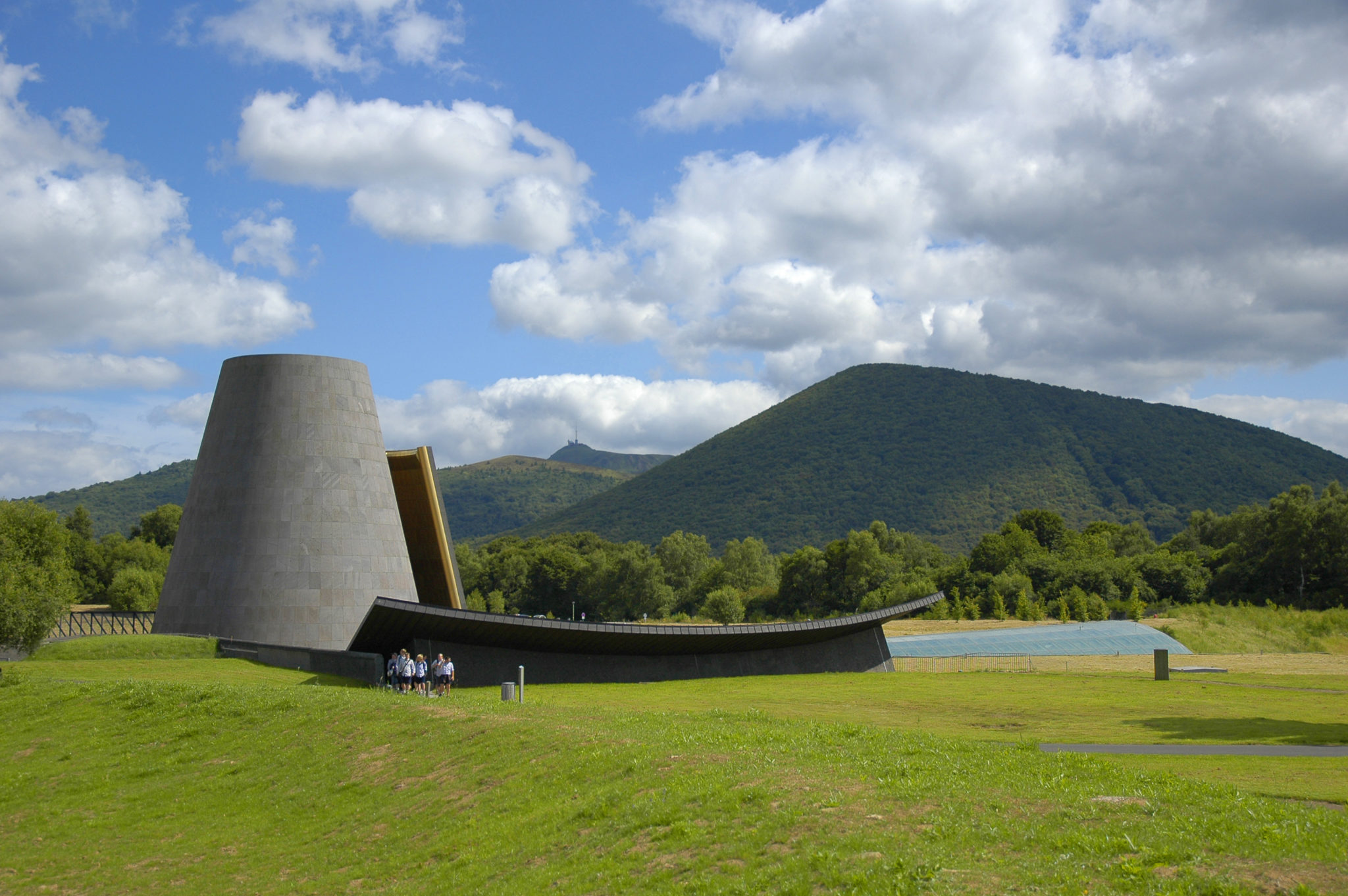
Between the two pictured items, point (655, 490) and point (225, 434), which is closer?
point (225, 434)

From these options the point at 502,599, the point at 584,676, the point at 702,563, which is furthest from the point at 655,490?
the point at 584,676

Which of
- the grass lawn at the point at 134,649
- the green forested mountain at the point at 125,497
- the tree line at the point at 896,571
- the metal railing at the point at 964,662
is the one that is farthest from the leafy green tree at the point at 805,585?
the green forested mountain at the point at 125,497

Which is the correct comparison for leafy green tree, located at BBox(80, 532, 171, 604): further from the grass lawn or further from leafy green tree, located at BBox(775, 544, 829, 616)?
leafy green tree, located at BBox(775, 544, 829, 616)

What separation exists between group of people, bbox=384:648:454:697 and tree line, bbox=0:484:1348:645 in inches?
1487

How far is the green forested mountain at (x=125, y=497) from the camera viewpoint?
156 metres

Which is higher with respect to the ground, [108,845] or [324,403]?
[324,403]

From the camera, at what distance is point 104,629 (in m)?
41.1

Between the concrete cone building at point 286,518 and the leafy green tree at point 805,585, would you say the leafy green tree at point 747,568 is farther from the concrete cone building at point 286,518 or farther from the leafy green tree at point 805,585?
the concrete cone building at point 286,518

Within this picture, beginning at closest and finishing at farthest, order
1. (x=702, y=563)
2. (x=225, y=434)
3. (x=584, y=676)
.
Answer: (x=584, y=676)
(x=225, y=434)
(x=702, y=563)

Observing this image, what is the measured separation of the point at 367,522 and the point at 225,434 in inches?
217

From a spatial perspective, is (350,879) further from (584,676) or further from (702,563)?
(702,563)

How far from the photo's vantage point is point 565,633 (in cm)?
2817

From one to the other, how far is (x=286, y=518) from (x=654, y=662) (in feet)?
40.5

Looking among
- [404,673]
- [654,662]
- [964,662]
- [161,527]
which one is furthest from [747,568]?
[404,673]
